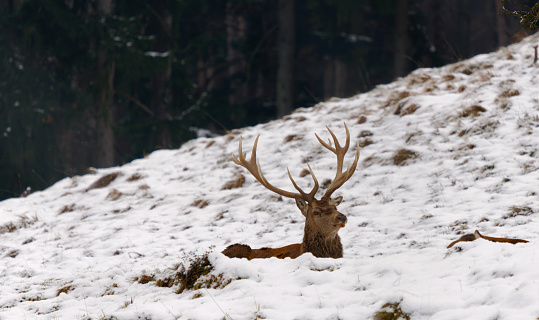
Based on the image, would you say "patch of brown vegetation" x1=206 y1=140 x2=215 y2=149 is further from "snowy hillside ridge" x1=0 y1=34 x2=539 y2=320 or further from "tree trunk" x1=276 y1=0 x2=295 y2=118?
"tree trunk" x1=276 y1=0 x2=295 y2=118

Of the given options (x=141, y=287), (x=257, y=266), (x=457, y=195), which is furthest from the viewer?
(x=457, y=195)

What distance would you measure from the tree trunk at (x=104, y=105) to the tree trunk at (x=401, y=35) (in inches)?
324

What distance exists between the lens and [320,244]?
526 cm

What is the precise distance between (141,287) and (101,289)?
45cm

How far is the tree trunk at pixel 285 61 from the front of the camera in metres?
17.3

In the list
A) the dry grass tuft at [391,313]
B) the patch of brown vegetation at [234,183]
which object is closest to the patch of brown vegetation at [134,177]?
the patch of brown vegetation at [234,183]

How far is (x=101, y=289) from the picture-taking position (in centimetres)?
512

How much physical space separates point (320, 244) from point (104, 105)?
11.1m

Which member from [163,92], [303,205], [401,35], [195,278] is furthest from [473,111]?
[163,92]

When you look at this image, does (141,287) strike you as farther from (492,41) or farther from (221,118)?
(492,41)

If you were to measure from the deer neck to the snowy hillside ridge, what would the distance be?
0.30 m

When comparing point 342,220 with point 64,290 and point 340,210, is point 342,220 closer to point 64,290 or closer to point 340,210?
point 340,210

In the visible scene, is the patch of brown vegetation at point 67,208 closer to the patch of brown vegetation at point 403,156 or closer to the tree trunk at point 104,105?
the patch of brown vegetation at point 403,156

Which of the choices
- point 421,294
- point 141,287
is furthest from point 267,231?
point 421,294
